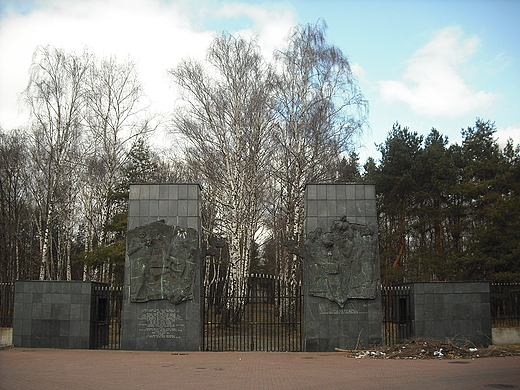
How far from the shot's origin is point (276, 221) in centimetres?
3275

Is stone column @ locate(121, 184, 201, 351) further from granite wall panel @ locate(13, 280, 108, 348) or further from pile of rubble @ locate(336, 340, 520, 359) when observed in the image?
pile of rubble @ locate(336, 340, 520, 359)

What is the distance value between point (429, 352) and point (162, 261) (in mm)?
8346

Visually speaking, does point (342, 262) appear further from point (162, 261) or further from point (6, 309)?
point (6, 309)

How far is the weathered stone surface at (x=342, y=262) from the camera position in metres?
15.8

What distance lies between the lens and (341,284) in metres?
15.8

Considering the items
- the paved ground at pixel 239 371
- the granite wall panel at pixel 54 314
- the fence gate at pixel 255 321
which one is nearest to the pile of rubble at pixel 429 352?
the paved ground at pixel 239 371

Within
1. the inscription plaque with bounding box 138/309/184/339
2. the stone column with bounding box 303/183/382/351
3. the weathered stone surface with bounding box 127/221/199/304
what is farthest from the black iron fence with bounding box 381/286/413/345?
the inscription plaque with bounding box 138/309/184/339

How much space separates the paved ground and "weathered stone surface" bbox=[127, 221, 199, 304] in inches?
72.3

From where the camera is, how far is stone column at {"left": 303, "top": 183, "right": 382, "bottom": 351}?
51.5 ft

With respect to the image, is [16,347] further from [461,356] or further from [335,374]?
[461,356]

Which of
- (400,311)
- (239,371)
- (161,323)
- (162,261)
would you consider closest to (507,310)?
(400,311)

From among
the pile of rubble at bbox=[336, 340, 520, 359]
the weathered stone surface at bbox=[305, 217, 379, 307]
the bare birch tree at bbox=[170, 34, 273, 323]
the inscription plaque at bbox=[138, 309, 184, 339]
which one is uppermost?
the bare birch tree at bbox=[170, 34, 273, 323]

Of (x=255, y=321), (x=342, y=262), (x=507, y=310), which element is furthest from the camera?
(x=255, y=321)

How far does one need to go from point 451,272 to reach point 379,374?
715 inches
